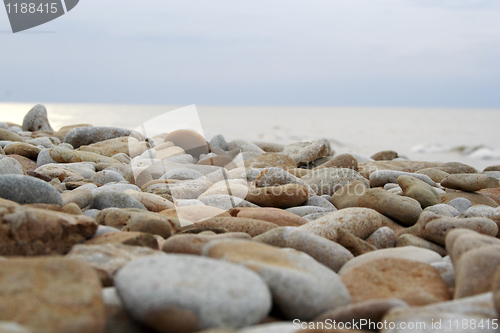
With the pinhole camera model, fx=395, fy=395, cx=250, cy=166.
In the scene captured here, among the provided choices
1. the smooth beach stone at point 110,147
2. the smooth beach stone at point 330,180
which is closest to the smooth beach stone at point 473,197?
the smooth beach stone at point 330,180

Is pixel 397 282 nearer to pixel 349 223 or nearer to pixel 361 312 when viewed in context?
pixel 361 312

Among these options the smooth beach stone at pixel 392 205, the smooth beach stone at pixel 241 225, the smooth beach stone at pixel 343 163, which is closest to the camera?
A: the smooth beach stone at pixel 241 225

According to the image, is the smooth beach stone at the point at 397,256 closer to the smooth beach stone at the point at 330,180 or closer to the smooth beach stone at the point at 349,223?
the smooth beach stone at the point at 349,223

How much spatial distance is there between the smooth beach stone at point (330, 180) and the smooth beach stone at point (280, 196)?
2.22 feet

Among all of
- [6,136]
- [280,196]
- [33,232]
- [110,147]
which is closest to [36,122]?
[6,136]

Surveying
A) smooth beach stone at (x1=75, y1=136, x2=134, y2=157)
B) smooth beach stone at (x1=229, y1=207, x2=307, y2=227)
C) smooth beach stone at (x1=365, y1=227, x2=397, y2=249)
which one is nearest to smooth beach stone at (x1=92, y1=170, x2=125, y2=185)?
smooth beach stone at (x1=229, y1=207, x2=307, y2=227)

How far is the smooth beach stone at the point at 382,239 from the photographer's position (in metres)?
2.74

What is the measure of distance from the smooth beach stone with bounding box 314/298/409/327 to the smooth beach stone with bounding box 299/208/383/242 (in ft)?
3.86

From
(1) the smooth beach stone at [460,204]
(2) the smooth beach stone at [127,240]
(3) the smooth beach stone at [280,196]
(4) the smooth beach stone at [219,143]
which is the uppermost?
(2) the smooth beach stone at [127,240]

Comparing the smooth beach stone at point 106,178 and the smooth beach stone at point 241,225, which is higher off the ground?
the smooth beach stone at point 106,178

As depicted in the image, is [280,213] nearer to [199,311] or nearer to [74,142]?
[199,311]

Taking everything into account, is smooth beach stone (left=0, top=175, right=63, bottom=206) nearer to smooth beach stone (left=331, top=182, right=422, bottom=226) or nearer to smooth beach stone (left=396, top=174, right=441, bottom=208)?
smooth beach stone (left=331, top=182, right=422, bottom=226)

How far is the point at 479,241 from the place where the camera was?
195 centimetres

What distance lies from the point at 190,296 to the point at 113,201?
7.08 ft
